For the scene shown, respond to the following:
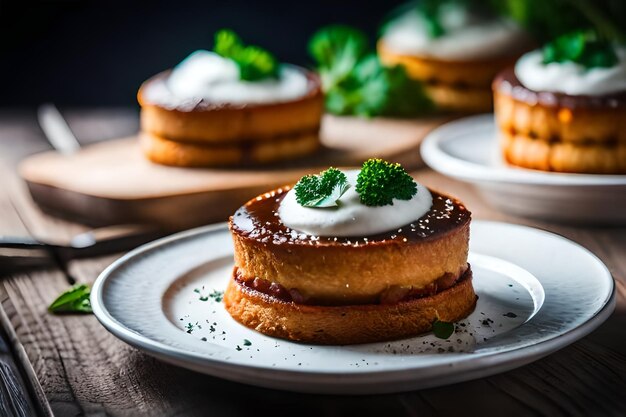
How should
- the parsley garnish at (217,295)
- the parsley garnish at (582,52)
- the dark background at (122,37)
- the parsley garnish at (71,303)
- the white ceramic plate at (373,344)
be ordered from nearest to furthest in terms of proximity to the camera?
1. the white ceramic plate at (373,344)
2. the parsley garnish at (217,295)
3. the parsley garnish at (71,303)
4. the parsley garnish at (582,52)
5. the dark background at (122,37)

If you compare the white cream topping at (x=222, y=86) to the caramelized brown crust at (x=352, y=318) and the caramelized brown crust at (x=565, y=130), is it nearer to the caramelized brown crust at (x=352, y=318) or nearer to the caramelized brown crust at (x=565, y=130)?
the caramelized brown crust at (x=565, y=130)

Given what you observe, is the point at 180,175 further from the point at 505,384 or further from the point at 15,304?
the point at 505,384

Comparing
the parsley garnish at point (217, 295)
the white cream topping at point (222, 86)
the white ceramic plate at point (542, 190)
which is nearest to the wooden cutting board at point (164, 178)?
the white cream topping at point (222, 86)

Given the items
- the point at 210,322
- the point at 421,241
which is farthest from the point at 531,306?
the point at 210,322

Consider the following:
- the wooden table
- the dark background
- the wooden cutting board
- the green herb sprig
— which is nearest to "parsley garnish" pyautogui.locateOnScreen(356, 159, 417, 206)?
the wooden table

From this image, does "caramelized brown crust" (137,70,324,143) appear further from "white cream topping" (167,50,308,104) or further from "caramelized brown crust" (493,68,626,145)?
"caramelized brown crust" (493,68,626,145)

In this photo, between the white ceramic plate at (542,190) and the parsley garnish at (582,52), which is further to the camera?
the parsley garnish at (582,52)
